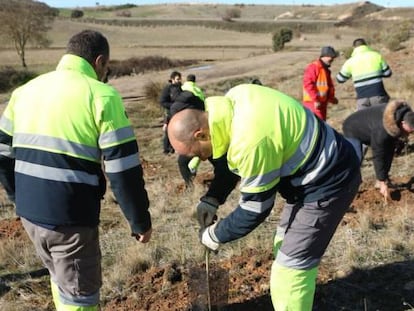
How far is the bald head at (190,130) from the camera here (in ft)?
8.90

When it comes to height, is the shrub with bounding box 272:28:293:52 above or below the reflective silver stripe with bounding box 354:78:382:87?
below

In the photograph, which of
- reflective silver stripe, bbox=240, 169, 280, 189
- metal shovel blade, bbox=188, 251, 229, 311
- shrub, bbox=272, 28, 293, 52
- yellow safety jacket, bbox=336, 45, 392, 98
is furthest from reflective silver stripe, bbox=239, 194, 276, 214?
shrub, bbox=272, 28, 293, 52

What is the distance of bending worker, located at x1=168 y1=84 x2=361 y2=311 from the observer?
2.70m

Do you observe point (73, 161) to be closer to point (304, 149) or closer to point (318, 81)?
point (304, 149)

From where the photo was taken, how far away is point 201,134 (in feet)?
8.95

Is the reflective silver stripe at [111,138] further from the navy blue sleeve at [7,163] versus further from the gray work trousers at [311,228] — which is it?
the gray work trousers at [311,228]

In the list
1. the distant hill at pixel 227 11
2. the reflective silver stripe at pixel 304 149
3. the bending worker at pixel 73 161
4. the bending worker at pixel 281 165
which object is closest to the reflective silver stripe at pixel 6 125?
the bending worker at pixel 73 161

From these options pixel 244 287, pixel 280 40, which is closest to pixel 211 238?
pixel 244 287

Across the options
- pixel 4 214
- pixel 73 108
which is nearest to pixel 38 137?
pixel 73 108

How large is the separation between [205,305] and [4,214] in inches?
181

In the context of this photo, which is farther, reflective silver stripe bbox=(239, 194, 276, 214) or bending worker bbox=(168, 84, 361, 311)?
reflective silver stripe bbox=(239, 194, 276, 214)

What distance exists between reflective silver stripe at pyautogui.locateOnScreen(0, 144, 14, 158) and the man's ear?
1.18 metres

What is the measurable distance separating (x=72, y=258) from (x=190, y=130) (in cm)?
97

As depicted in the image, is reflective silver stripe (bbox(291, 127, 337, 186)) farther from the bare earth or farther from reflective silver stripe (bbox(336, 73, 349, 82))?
reflective silver stripe (bbox(336, 73, 349, 82))
